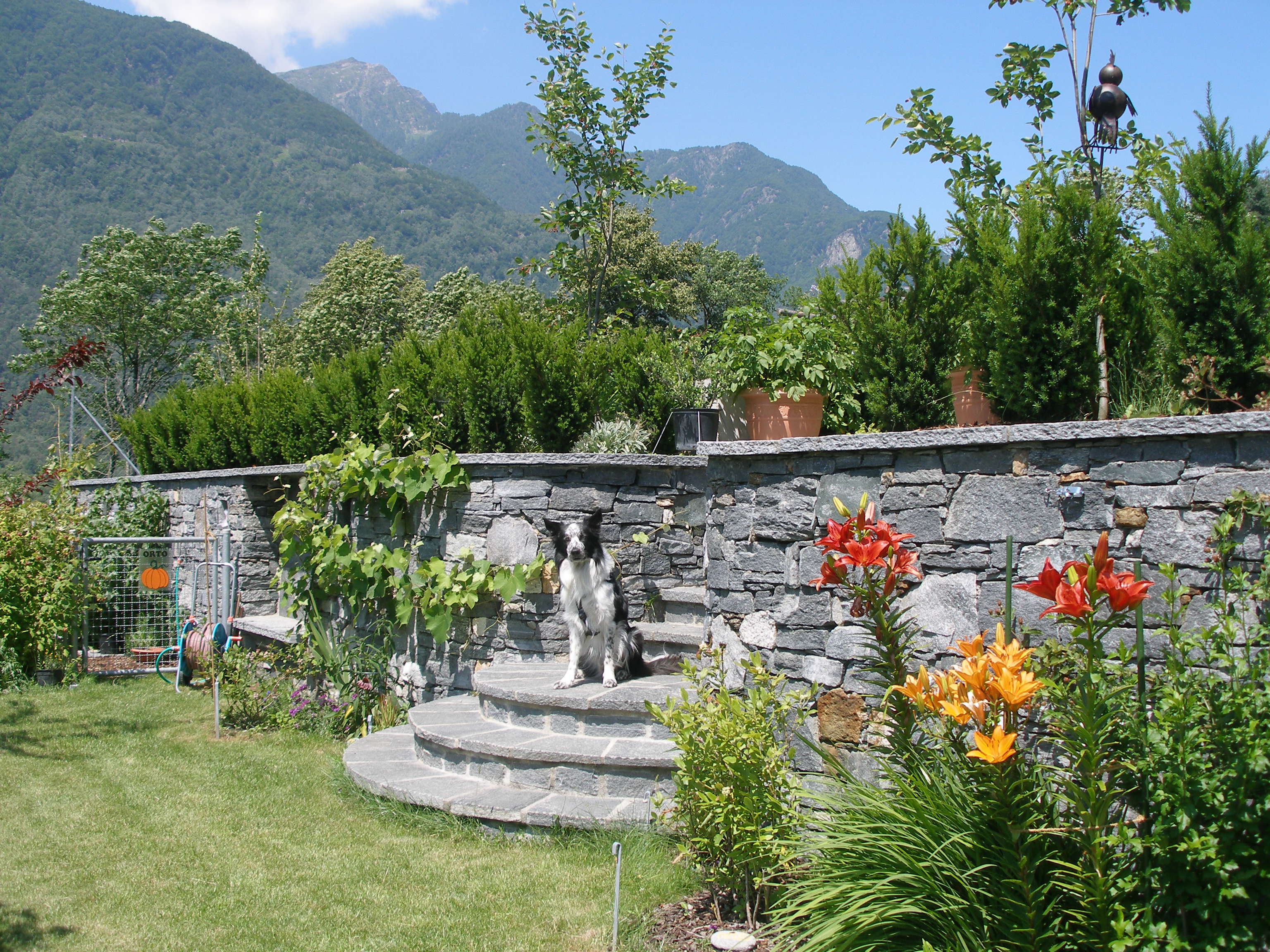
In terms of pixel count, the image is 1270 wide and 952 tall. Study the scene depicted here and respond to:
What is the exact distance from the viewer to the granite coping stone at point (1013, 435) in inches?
105

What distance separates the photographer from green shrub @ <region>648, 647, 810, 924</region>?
10.2ft

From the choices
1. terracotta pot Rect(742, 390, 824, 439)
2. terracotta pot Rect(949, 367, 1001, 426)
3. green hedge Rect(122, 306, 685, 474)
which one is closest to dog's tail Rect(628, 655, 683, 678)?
terracotta pot Rect(742, 390, 824, 439)

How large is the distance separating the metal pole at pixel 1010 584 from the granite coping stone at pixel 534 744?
174 cm

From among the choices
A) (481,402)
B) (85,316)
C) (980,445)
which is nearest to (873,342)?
(980,445)

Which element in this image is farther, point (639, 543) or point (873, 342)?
point (639, 543)

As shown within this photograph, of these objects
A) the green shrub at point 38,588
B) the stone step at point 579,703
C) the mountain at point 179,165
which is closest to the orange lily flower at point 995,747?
the stone step at point 579,703

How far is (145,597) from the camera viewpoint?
32.9 ft

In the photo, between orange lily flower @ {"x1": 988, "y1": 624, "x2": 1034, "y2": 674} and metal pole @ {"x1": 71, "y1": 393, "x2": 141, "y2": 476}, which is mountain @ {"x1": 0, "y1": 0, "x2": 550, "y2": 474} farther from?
orange lily flower @ {"x1": 988, "y1": 624, "x2": 1034, "y2": 674}

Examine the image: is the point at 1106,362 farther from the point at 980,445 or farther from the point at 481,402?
the point at 481,402

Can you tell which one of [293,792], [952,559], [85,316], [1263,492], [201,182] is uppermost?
[201,182]

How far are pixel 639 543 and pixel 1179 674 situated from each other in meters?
3.90

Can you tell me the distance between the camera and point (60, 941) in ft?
10.9

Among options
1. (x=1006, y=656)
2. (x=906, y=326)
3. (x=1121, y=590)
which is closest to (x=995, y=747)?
(x=1006, y=656)

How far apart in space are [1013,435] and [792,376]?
1.57 meters
